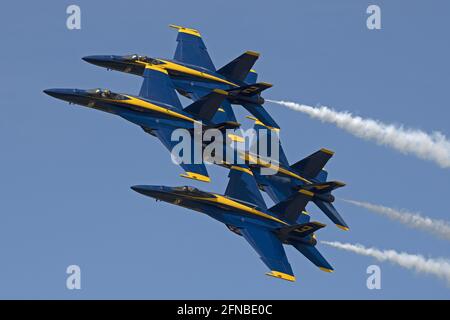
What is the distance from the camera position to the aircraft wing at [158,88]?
107688 mm

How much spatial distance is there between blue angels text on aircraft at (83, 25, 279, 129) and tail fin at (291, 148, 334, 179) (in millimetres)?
4036

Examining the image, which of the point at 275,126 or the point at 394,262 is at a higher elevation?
the point at 275,126

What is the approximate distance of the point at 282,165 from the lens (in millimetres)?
111125

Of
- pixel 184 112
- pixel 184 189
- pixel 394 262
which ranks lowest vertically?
pixel 394 262

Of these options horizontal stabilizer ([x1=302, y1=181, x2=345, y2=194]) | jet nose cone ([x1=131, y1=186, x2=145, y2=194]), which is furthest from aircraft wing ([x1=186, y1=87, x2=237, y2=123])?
jet nose cone ([x1=131, y1=186, x2=145, y2=194])

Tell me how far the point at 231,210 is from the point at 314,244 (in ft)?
24.1

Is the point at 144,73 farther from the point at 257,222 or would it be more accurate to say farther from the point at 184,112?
the point at 257,222

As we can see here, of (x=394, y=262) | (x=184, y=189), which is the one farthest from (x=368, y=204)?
(x=184, y=189)

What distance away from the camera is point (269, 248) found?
10175cm

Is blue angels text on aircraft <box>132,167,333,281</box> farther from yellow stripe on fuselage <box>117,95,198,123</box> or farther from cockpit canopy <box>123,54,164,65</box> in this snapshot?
cockpit canopy <box>123,54,164,65</box>

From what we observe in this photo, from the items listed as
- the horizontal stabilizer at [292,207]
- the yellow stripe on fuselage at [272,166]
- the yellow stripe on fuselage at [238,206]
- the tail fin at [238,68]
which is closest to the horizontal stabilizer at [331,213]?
the yellow stripe on fuselage at [272,166]

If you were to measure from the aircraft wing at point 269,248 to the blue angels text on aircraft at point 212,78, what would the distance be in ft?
39.8

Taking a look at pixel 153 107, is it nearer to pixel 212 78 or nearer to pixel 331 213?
pixel 212 78

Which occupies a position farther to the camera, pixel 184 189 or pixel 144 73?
pixel 144 73
